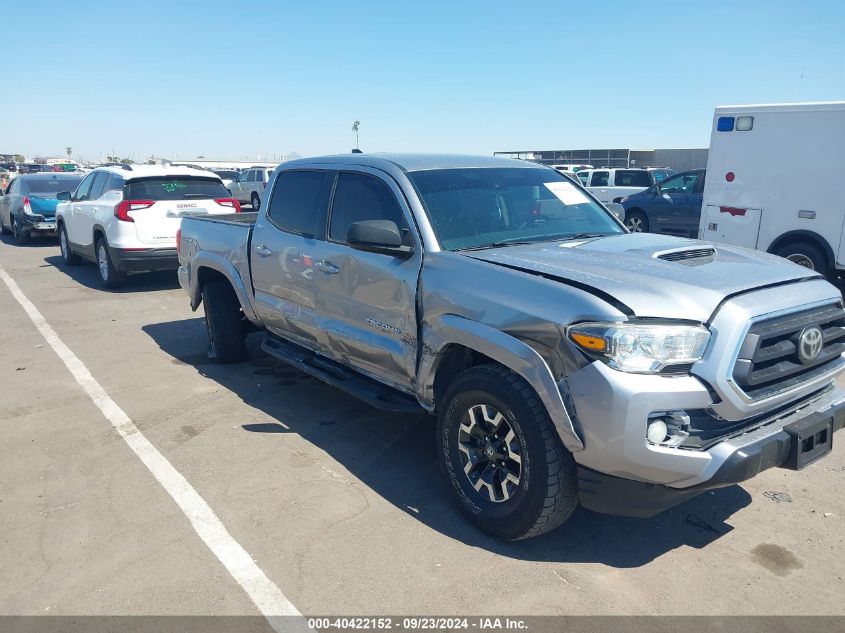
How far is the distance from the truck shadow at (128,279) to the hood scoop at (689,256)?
888 centimetres

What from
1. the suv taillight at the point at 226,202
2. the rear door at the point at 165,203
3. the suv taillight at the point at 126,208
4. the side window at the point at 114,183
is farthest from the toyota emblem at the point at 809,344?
the side window at the point at 114,183

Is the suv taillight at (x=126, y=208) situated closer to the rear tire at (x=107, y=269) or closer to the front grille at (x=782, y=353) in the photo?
the rear tire at (x=107, y=269)

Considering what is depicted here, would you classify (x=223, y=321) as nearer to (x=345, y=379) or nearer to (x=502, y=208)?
(x=345, y=379)

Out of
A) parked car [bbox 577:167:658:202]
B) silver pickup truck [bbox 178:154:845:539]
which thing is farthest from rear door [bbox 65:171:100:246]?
parked car [bbox 577:167:658:202]

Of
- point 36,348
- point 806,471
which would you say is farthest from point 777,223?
point 36,348

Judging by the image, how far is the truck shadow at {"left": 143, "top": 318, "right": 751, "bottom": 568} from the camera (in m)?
3.53

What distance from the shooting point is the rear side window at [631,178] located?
19.2 m

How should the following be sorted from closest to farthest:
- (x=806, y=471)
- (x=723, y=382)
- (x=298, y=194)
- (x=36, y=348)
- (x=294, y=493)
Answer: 1. (x=723, y=382)
2. (x=294, y=493)
3. (x=806, y=471)
4. (x=298, y=194)
5. (x=36, y=348)

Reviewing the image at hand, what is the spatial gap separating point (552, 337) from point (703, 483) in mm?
894

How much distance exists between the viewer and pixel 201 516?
150 inches

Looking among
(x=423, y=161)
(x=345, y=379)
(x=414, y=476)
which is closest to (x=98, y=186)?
(x=345, y=379)

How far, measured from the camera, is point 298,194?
5.27 metres

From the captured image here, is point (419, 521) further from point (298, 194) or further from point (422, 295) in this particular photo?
point (298, 194)

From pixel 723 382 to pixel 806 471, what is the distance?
6.57 feet
